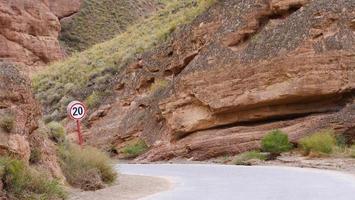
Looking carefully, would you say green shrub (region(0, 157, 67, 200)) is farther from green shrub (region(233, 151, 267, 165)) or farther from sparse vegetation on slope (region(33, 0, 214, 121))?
sparse vegetation on slope (region(33, 0, 214, 121))

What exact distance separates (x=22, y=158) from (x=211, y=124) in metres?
15.1

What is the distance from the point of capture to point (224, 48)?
31156 millimetres

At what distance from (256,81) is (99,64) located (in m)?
25.4

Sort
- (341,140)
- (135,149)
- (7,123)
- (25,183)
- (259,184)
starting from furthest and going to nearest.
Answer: (135,149) → (341,140) → (259,184) → (7,123) → (25,183)

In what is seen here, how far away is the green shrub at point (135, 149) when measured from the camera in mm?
33781

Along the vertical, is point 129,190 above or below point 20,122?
below

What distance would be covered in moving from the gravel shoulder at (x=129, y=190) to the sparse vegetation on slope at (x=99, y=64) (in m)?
20.8

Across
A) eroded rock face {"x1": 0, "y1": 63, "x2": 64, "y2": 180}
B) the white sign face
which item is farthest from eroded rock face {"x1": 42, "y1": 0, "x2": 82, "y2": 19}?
eroded rock face {"x1": 0, "y1": 63, "x2": 64, "y2": 180}

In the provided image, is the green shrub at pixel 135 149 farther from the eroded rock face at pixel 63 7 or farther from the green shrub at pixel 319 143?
the eroded rock face at pixel 63 7

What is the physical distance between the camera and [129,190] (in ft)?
58.3

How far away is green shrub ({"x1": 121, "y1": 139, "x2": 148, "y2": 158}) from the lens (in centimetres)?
3378

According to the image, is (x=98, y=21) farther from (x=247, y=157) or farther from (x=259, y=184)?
(x=259, y=184)

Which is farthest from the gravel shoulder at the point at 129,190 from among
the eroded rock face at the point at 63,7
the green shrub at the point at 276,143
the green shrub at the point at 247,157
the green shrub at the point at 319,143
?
the eroded rock face at the point at 63,7

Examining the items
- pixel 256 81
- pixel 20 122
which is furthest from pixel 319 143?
pixel 20 122
